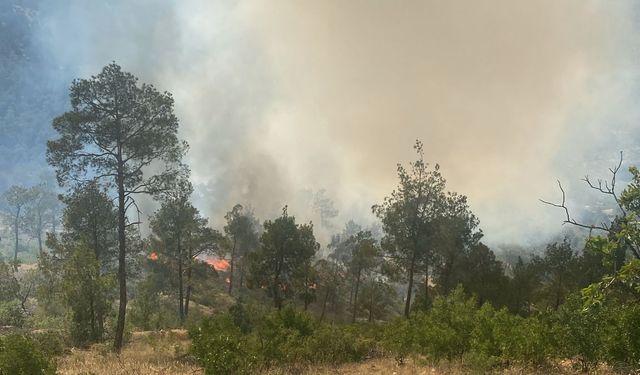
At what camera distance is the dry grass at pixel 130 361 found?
471 inches

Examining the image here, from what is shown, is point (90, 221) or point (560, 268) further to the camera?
point (560, 268)

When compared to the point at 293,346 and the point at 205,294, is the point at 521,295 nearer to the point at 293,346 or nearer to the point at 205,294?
the point at 293,346

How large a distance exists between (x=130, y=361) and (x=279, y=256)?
2008cm

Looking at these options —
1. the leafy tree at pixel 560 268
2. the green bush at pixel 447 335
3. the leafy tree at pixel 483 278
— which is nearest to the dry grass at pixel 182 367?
the green bush at pixel 447 335

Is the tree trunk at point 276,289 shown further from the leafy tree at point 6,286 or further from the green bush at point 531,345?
the green bush at point 531,345

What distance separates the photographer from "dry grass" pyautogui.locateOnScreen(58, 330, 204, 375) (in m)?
12.0

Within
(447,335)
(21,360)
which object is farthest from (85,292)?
(447,335)

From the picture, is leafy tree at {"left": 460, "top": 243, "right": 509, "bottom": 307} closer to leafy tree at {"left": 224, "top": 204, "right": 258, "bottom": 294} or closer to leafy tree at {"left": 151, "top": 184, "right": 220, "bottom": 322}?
leafy tree at {"left": 151, "top": 184, "right": 220, "bottom": 322}

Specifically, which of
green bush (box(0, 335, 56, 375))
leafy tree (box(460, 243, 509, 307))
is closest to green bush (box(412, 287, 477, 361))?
green bush (box(0, 335, 56, 375))

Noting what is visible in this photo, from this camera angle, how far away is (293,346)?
42.2 ft

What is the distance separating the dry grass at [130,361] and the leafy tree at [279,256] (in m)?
14.7

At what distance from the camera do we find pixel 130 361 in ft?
46.4

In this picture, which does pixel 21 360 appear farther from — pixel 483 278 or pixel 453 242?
pixel 483 278

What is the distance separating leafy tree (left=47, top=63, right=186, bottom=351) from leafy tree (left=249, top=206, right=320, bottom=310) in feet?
52.0
